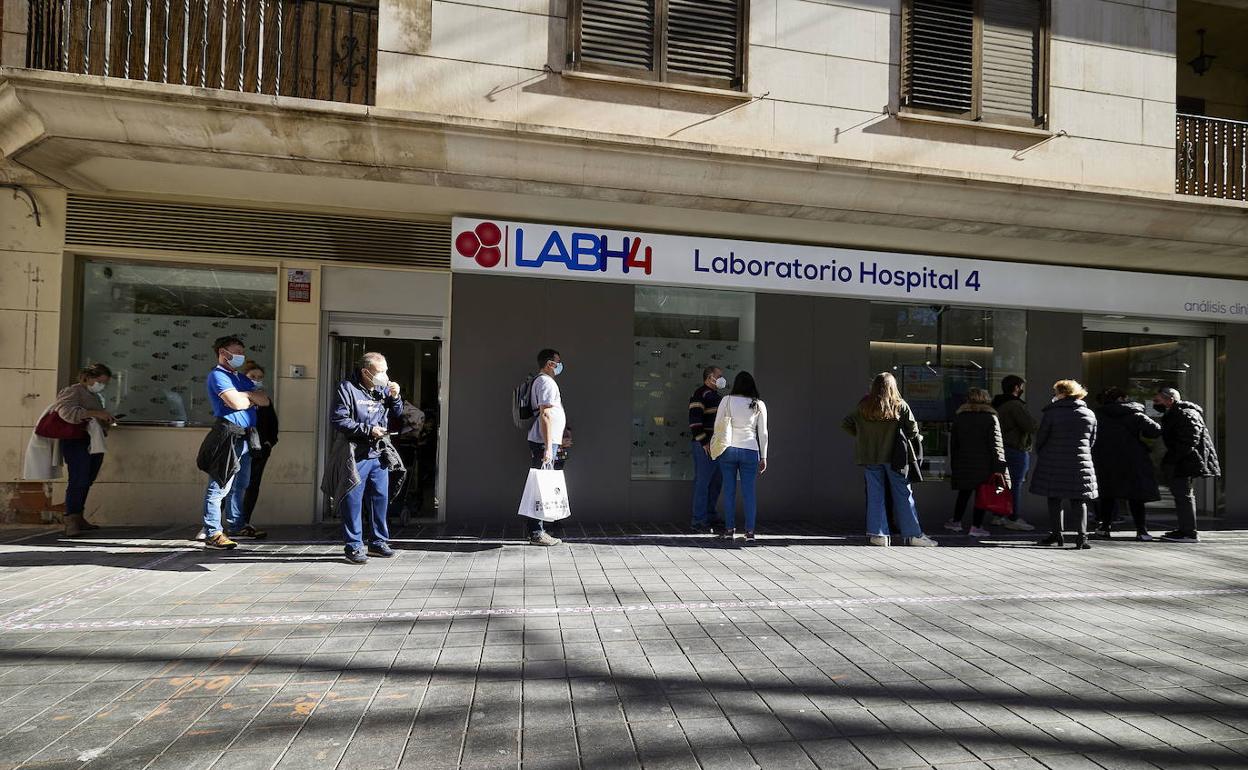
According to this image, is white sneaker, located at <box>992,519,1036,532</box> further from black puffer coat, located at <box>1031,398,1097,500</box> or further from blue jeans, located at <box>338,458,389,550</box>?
blue jeans, located at <box>338,458,389,550</box>

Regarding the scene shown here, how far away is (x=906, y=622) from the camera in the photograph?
14.5ft

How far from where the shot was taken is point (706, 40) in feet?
25.5

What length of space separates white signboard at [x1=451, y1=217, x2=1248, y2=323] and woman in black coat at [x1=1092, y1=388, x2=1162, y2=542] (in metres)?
1.97

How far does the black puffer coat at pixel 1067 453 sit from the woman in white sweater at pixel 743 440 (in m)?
2.94

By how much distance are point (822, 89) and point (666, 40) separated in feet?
5.94

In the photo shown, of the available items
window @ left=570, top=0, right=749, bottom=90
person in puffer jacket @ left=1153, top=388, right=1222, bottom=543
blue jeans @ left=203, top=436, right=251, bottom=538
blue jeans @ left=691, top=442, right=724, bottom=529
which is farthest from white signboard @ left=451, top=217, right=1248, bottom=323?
blue jeans @ left=203, top=436, right=251, bottom=538

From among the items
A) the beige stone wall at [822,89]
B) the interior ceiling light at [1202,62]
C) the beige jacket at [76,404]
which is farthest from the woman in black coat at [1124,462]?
the beige jacket at [76,404]

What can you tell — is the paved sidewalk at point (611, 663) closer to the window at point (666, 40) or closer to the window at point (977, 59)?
the window at point (666, 40)

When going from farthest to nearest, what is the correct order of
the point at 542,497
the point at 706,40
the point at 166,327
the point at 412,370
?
1. the point at 412,370
2. the point at 166,327
3. the point at 706,40
4. the point at 542,497

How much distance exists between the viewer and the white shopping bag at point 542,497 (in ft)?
21.9

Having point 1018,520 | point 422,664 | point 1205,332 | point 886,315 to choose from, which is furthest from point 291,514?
point 1205,332

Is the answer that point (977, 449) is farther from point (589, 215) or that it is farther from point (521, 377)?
point (521, 377)

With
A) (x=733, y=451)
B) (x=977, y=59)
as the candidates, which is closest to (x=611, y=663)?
(x=733, y=451)

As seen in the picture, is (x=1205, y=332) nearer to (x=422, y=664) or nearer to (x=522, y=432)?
(x=522, y=432)
